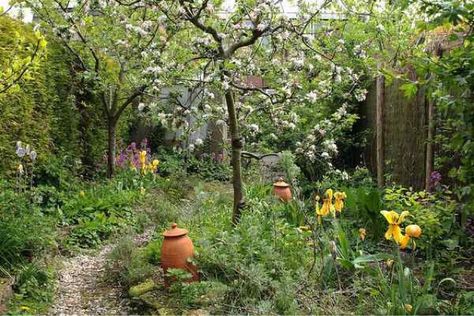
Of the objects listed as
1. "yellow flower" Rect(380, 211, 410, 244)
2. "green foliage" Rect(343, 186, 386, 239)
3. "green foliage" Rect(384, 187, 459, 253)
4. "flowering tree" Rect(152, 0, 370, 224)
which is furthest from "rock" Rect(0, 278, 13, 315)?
"green foliage" Rect(343, 186, 386, 239)

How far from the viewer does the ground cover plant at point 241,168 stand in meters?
2.83

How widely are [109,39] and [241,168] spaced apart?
236 cm

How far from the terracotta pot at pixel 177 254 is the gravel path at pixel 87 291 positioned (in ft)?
1.35

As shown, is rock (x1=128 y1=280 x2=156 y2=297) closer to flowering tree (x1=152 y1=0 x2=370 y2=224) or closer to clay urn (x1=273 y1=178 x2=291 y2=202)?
flowering tree (x1=152 y1=0 x2=370 y2=224)

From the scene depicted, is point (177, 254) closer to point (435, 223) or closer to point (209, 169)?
point (435, 223)

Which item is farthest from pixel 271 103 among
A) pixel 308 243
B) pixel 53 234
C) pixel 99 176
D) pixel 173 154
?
pixel 173 154

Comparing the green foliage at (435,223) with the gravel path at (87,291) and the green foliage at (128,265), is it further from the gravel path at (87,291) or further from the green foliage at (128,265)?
the gravel path at (87,291)

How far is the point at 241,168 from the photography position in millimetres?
5254

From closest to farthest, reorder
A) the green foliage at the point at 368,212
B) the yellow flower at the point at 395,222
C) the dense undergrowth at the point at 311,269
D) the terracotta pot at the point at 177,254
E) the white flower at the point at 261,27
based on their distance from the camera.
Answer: the yellow flower at the point at 395,222 < the dense undergrowth at the point at 311,269 < the terracotta pot at the point at 177,254 < the white flower at the point at 261,27 < the green foliage at the point at 368,212

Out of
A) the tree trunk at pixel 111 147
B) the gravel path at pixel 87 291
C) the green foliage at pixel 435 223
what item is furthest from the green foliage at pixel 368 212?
the tree trunk at pixel 111 147

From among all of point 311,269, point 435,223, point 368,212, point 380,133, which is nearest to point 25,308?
point 311,269

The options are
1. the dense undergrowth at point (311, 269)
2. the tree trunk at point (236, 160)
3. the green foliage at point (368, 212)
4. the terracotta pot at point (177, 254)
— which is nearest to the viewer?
the dense undergrowth at point (311, 269)

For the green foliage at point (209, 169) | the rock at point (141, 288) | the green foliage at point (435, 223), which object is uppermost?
the green foliage at point (209, 169)

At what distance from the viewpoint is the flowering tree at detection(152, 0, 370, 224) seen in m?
3.87
